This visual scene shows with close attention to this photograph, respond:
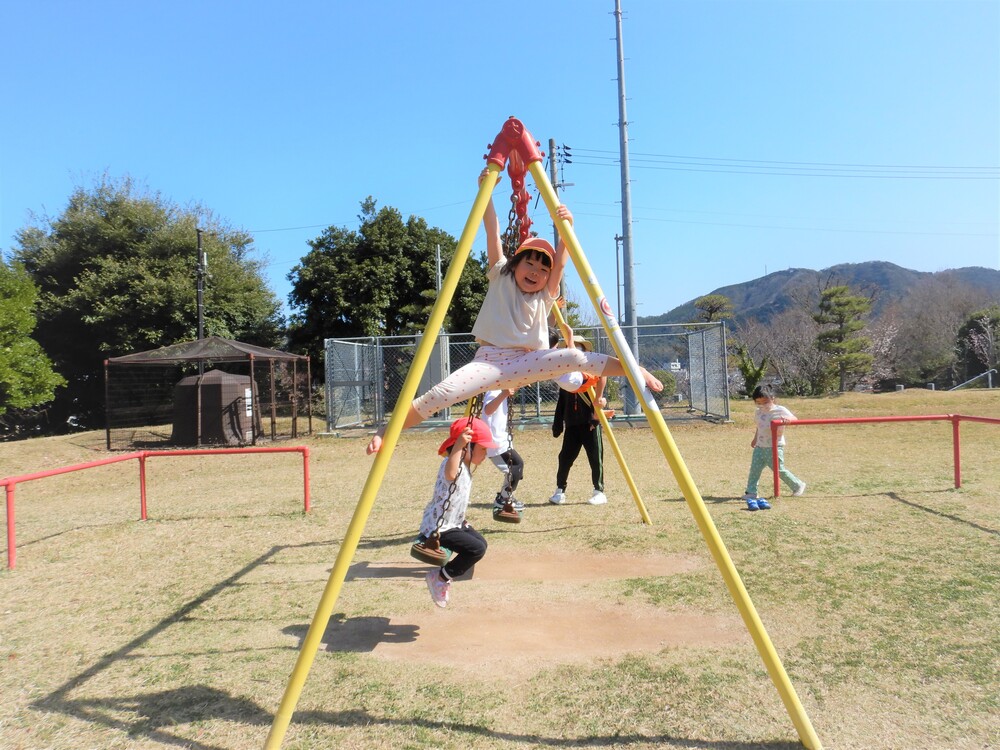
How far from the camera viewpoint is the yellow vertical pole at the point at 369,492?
2689 mm

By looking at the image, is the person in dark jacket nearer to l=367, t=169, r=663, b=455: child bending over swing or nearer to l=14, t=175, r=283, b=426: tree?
l=367, t=169, r=663, b=455: child bending over swing

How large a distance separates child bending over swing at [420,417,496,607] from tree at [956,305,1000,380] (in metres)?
34.6

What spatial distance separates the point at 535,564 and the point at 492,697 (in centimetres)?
215

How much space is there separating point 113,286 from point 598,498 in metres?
23.9

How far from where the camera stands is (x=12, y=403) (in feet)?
57.4

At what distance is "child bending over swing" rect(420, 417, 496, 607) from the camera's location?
3.90 m

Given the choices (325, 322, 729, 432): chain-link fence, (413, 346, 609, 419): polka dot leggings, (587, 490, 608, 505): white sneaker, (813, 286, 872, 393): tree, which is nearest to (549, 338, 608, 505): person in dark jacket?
(587, 490, 608, 505): white sneaker

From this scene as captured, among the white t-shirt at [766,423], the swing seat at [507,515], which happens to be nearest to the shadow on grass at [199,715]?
the swing seat at [507,515]

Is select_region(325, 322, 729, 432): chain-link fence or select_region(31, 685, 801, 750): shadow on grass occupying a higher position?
select_region(325, 322, 729, 432): chain-link fence

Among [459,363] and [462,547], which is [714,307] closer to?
[459,363]

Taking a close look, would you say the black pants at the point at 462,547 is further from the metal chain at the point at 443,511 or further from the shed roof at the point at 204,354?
the shed roof at the point at 204,354

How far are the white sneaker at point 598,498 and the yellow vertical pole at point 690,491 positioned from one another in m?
4.24

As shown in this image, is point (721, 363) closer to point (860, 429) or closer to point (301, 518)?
point (860, 429)

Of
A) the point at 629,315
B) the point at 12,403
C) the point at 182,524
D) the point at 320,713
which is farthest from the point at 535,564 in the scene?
the point at 12,403
